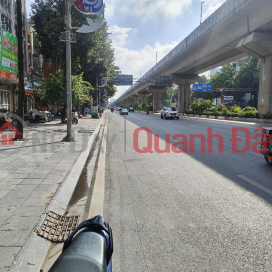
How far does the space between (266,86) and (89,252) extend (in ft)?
95.1

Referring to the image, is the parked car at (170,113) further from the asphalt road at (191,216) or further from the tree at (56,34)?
the asphalt road at (191,216)

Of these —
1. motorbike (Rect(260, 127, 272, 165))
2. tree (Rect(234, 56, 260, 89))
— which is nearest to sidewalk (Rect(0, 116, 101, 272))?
motorbike (Rect(260, 127, 272, 165))

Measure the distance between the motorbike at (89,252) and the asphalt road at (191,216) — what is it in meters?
1.39

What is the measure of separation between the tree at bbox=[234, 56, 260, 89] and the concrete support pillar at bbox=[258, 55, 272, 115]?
39.6m

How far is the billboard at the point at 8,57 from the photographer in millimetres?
18828

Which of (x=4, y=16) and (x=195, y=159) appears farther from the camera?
(x=4, y=16)

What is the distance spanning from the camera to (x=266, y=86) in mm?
26969

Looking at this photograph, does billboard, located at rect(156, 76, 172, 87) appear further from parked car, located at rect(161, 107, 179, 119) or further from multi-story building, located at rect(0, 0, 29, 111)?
multi-story building, located at rect(0, 0, 29, 111)

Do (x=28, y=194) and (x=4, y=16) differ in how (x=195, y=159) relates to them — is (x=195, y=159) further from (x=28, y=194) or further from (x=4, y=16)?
(x=4, y=16)

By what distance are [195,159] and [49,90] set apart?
50.2 ft

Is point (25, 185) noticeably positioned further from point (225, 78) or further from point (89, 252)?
point (225, 78)

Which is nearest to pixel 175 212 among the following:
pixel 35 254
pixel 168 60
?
pixel 35 254

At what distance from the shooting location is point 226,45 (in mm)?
26125

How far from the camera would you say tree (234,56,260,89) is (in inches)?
2571
